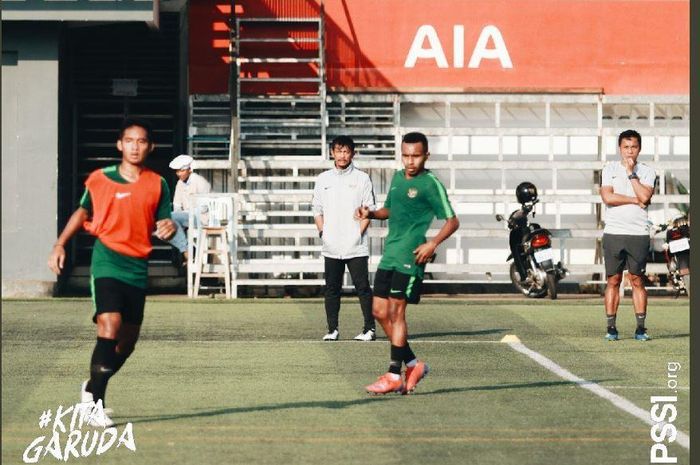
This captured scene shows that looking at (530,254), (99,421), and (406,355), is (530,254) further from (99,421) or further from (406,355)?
(99,421)

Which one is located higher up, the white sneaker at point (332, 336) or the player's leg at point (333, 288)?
the player's leg at point (333, 288)

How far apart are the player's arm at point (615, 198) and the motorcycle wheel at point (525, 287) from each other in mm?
7176

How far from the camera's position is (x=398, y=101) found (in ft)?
83.2

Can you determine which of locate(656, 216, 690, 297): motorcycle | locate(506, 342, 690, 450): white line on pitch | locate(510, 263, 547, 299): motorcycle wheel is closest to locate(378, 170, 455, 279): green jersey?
locate(506, 342, 690, 450): white line on pitch

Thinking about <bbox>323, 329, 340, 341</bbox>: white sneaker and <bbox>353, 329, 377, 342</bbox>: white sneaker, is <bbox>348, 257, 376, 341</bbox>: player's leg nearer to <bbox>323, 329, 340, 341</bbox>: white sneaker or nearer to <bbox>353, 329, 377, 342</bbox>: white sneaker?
<bbox>353, 329, 377, 342</bbox>: white sneaker

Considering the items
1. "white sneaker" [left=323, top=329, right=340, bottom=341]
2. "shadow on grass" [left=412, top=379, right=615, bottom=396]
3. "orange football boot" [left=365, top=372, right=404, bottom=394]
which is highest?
"white sneaker" [left=323, top=329, right=340, bottom=341]

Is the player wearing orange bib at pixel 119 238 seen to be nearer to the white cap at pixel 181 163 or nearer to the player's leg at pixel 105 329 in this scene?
the player's leg at pixel 105 329

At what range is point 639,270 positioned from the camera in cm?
1585

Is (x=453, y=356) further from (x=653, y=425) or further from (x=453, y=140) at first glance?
(x=453, y=140)

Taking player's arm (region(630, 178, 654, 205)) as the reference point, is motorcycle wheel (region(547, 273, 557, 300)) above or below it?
below

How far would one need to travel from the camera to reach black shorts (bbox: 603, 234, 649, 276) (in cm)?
1576

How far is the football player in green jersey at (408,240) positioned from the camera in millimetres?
11547

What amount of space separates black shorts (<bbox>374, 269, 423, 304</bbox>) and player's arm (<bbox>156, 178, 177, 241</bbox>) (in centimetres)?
208

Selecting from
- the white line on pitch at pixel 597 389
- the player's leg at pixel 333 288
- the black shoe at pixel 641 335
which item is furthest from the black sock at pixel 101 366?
the black shoe at pixel 641 335
